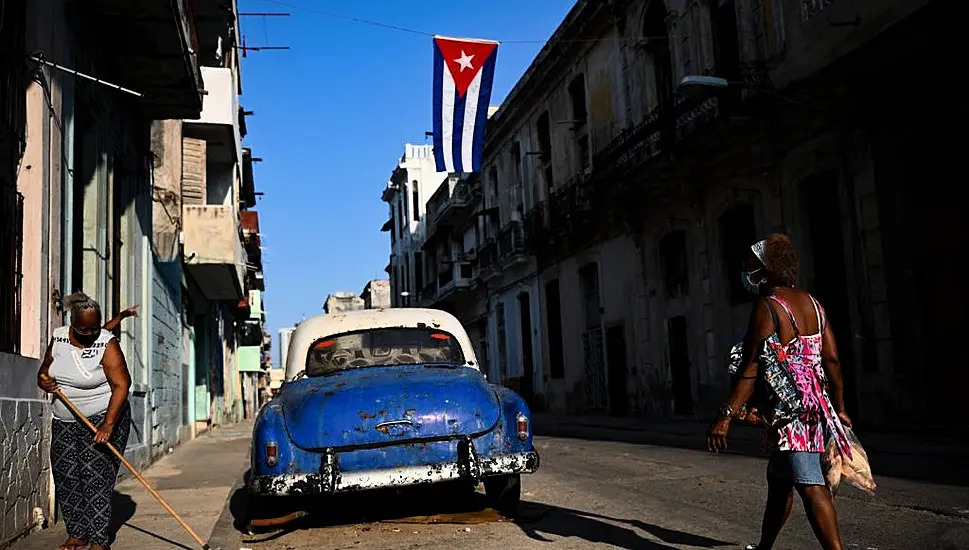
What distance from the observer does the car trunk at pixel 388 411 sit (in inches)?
244

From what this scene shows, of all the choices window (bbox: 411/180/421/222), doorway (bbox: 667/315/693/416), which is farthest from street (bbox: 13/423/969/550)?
window (bbox: 411/180/421/222)

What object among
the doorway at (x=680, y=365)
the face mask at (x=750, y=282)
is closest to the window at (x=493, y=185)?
the doorway at (x=680, y=365)

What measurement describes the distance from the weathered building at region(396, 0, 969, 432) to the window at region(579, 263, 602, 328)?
0.23 feet

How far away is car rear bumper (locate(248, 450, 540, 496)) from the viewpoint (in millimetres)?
6055

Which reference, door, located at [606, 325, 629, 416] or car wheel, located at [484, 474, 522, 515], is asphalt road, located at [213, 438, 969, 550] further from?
door, located at [606, 325, 629, 416]

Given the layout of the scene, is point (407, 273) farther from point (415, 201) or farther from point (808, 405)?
point (808, 405)

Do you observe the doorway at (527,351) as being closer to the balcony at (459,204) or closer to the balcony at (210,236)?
the balcony at (459,204)

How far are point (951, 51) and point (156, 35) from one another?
→ 9.54 m

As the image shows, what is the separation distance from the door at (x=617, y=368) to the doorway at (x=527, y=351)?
670 cm

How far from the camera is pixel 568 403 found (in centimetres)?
2667

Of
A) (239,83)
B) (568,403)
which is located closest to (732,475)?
(568,403)

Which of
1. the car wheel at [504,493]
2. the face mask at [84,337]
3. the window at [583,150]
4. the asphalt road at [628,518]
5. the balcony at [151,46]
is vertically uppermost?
the window at [583,150]

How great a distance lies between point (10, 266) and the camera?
6668 millimetres

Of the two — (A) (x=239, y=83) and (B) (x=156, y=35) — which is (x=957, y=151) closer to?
(B) (x=156, y=35)
